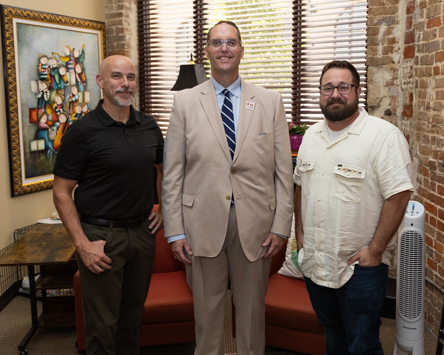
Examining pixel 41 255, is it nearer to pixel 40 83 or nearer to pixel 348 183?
Result: pixel 40 83

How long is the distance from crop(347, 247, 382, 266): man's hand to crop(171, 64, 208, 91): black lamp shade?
8.86ft

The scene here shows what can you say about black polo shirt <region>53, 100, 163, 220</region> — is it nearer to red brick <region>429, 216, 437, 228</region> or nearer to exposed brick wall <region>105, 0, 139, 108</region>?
red brick <region>429, 216, 437, 228</region>

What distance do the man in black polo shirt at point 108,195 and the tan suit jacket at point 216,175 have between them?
0.58 ft

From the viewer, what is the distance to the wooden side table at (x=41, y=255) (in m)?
2.83

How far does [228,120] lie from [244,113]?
3.1 inches

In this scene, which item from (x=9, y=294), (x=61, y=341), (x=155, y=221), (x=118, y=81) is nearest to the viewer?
(x=118, y=81)

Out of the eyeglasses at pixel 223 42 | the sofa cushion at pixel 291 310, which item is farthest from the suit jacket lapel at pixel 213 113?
the sofa cushion at pixel 291 310

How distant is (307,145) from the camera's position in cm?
212

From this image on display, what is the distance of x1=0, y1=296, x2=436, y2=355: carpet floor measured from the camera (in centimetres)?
305

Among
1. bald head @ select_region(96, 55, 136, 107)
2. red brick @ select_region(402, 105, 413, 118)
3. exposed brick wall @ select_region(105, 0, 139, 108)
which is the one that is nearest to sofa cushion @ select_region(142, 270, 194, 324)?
bald head @ select_region(96, 55, 136, 107)

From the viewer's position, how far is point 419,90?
3264mm

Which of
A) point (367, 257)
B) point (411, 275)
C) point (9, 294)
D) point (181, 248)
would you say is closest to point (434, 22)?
point (411, 275)

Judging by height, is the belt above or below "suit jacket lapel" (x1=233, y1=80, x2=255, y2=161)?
below

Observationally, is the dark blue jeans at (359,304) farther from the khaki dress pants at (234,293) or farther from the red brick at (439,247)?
the red brick at (439,247)
